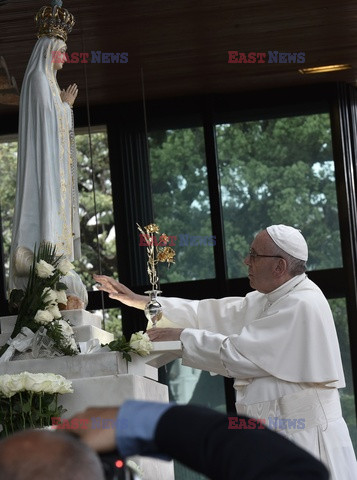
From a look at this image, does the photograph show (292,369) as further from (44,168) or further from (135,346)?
(44,168)

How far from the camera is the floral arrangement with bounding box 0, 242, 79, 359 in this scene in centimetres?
486

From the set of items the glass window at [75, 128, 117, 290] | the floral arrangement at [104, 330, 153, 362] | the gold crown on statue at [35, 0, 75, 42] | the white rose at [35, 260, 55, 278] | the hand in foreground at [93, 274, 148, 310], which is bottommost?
the floral arrangement at [104, 330, 153, 362]

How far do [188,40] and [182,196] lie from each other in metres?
2.02

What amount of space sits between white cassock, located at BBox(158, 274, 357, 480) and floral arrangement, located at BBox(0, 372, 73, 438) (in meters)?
0.73

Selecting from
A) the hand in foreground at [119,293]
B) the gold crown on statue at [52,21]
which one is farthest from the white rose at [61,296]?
the gold crown on statue at [52,21]

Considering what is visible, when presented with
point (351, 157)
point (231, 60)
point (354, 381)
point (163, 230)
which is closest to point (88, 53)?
point (231, 60)

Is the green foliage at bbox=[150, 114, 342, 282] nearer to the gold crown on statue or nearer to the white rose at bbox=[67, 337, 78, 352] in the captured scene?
the gold crown on statue

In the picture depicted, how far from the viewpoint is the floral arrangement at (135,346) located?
480cm

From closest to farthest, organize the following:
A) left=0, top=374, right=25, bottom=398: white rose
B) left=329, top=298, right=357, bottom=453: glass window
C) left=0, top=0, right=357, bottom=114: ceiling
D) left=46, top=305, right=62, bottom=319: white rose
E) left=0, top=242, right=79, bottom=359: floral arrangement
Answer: left=0, top=374, right=25, bottom=398: white rose, left=0, top=242, right=79, bottom=359: floral arrangement, left=46, top=305, right=62, bottom=319: white rose, left=0, top=0, right=357, bottom=114: ceiling, left=329, top=298, right=357, bottom=453: glass window

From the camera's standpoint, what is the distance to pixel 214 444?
1.12 meters

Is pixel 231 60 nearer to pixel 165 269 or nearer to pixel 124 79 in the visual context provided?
pixel 124 79

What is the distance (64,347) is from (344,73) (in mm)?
5327

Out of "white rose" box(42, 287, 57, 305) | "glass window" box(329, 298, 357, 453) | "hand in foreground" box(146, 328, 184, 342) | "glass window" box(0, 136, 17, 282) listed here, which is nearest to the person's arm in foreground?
"hand in foreground" box(146, 328, 184, 342)

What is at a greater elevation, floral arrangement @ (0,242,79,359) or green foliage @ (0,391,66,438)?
floral arrangement @ (0,242,79,359)
